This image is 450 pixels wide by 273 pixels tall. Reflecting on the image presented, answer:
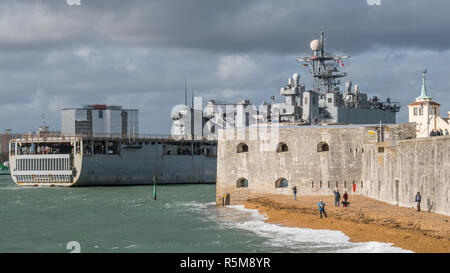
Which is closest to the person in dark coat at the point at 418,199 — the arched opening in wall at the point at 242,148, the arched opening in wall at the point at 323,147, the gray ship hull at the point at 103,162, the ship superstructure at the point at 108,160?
the arched opening in wall at the point at 323,147

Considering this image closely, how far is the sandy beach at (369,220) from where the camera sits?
27.8 metres

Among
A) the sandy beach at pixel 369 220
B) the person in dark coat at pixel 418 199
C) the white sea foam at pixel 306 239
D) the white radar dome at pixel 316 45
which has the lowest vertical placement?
the white sea foam at pixel 306 239

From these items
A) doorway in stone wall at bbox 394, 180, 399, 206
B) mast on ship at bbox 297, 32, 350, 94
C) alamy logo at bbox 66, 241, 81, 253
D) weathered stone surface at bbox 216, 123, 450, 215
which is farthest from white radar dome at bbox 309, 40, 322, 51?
alamy logo at bbox 66, 241, 81, 253

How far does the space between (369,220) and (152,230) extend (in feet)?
44.2

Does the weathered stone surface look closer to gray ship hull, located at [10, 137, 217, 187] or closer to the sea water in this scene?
the sea water

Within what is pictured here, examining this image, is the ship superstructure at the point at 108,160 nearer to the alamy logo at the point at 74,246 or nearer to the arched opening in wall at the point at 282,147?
the arched opening in wall at the point at 282,147

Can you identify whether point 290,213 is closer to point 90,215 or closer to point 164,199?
point 90,215

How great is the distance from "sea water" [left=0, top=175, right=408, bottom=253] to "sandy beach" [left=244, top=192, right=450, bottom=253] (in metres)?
0.91

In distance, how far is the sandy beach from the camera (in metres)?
27.8

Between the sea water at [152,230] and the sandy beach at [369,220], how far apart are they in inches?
35.8

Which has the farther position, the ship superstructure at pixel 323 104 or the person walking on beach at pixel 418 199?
the ship superstructure at pixel 323 104

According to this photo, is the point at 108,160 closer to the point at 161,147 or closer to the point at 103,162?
the point at 103,162
